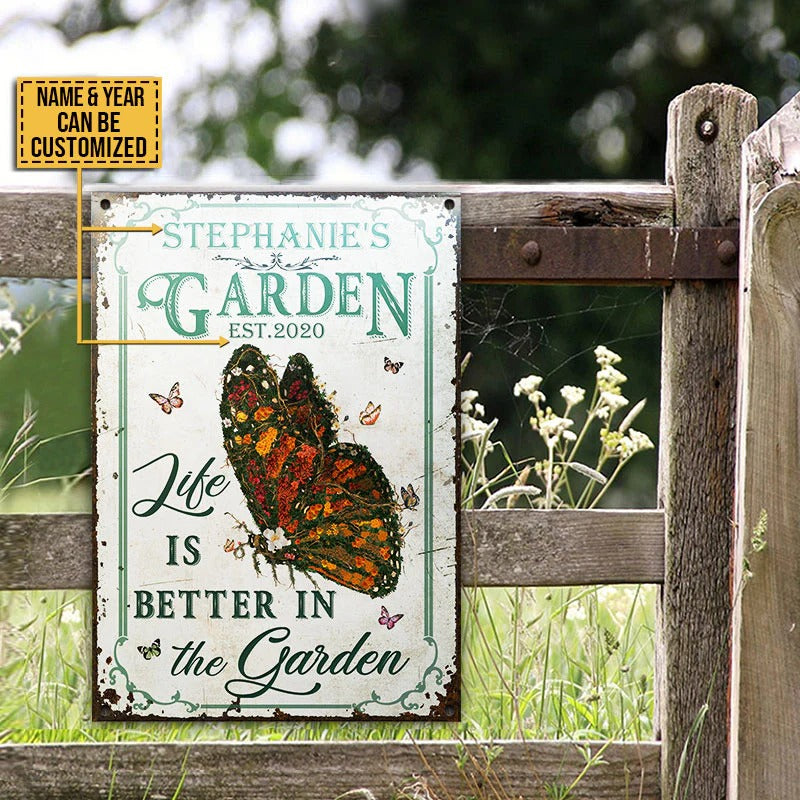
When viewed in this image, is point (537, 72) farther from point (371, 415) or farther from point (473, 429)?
point (371, 415)

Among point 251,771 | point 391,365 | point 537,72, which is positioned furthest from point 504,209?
point 537,72

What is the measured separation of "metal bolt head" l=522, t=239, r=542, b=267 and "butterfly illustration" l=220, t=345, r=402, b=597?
0.37m

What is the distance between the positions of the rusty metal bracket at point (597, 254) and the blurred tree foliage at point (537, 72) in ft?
11.6

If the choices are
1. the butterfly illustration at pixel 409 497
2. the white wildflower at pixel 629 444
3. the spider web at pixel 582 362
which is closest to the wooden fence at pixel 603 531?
the butterfly illustration at pixel 409 497

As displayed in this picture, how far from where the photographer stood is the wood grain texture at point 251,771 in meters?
1.81

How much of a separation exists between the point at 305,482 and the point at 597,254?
0.64 metres

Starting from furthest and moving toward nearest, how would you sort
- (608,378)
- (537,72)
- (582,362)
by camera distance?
(537,72)
(582,362)
(608,378)

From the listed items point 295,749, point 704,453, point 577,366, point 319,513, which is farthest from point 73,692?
point 577,366

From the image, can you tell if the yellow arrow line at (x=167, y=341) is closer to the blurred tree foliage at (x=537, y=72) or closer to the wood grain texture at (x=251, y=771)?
the wood grain texture at (x=251, y=771)

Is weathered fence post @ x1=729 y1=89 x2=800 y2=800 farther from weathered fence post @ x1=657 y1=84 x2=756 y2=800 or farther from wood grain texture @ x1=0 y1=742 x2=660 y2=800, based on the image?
wood grain texture @ x1=0 y1=742 x2=660 y2=800

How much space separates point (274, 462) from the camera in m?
1.81

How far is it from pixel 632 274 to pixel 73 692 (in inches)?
52.4

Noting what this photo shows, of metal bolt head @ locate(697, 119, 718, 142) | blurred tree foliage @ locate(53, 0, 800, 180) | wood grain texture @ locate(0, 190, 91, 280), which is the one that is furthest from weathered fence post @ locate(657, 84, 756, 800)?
blurred tree foliage @ locate(53, 0, 800, 180)

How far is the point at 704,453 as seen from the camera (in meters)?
1.81
